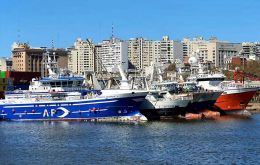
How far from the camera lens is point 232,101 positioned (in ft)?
234

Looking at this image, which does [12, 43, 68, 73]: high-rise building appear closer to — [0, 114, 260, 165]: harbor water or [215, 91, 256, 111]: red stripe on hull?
[215, 91, 256, 111]: red stripe on hull

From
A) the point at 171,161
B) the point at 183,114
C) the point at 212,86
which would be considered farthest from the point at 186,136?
the point at 212,86

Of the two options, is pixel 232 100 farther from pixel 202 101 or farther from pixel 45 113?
pixel 45 113

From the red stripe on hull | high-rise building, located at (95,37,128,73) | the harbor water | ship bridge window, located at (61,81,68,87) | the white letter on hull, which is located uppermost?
high-rise building, located at (95,37,128,73)

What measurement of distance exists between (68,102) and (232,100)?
23788mm

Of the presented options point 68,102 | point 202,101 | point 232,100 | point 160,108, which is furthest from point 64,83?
point 232,100

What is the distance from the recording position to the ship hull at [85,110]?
5588 centimetres

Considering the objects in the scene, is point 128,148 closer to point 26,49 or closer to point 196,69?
point 196,69

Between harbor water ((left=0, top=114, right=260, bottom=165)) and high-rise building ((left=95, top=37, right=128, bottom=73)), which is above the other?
high-rise building ((left=95, top=37, right=128, bottom=73))

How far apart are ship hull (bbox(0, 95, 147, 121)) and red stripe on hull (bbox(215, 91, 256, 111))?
58.7 ft

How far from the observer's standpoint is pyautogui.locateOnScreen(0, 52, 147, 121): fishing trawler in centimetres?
5594

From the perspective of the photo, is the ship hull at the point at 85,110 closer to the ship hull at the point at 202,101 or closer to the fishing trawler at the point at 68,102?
the fishing trawler at the point at 68,102

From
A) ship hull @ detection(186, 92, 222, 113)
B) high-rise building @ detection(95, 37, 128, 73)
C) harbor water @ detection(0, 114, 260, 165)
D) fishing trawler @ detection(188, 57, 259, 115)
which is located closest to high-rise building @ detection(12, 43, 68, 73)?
high-rise building @ detection(95, 37, 128, 73)

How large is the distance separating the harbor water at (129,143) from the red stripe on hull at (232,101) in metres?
15.6
